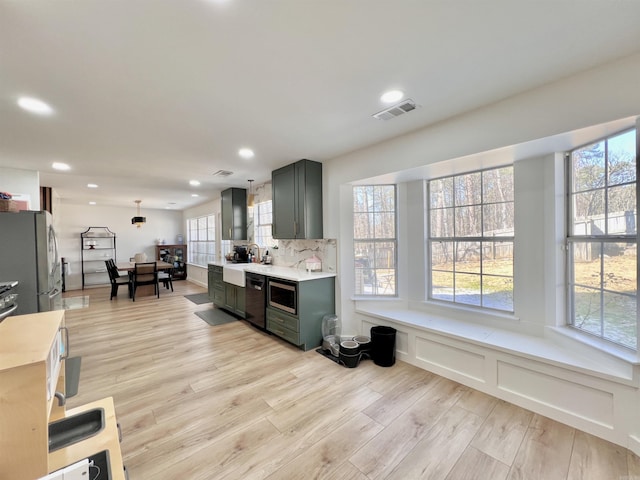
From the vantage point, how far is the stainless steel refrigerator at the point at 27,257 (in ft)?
8.40

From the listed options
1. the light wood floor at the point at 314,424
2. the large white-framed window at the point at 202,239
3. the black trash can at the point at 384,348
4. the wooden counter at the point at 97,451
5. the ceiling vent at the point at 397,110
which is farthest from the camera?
the large white-framed window at the point at 202,239

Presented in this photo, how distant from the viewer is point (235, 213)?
548cm

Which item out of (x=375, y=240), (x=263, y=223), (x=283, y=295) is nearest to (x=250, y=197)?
(x=263, y=223)

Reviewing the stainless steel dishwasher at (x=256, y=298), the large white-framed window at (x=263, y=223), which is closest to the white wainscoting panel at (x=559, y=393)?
the stainless steel dishwasher at (x=256, y=298)

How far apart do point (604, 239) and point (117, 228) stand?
10756 millimetres

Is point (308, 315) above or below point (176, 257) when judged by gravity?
below

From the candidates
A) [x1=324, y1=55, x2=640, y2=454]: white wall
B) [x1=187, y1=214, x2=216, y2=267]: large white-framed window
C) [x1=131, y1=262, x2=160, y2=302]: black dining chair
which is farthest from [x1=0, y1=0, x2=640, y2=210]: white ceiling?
[x1=187, y1=214, x2=216, y2=267]: large white-framed window

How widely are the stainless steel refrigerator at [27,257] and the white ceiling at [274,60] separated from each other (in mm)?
848

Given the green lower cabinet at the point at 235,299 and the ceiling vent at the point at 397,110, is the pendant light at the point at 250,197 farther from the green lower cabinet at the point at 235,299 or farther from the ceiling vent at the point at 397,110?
the ceiling vent at the point at 397,110

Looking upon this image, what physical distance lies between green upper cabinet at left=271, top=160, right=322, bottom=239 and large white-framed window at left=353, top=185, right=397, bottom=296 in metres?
0.54

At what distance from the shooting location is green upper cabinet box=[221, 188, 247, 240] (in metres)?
5.48

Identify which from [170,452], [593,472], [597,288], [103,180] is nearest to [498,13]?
[597,288]

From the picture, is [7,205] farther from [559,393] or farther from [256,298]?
[559,393]

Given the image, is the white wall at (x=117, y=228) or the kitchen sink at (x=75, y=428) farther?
the white wall at (x=117, y=228)
